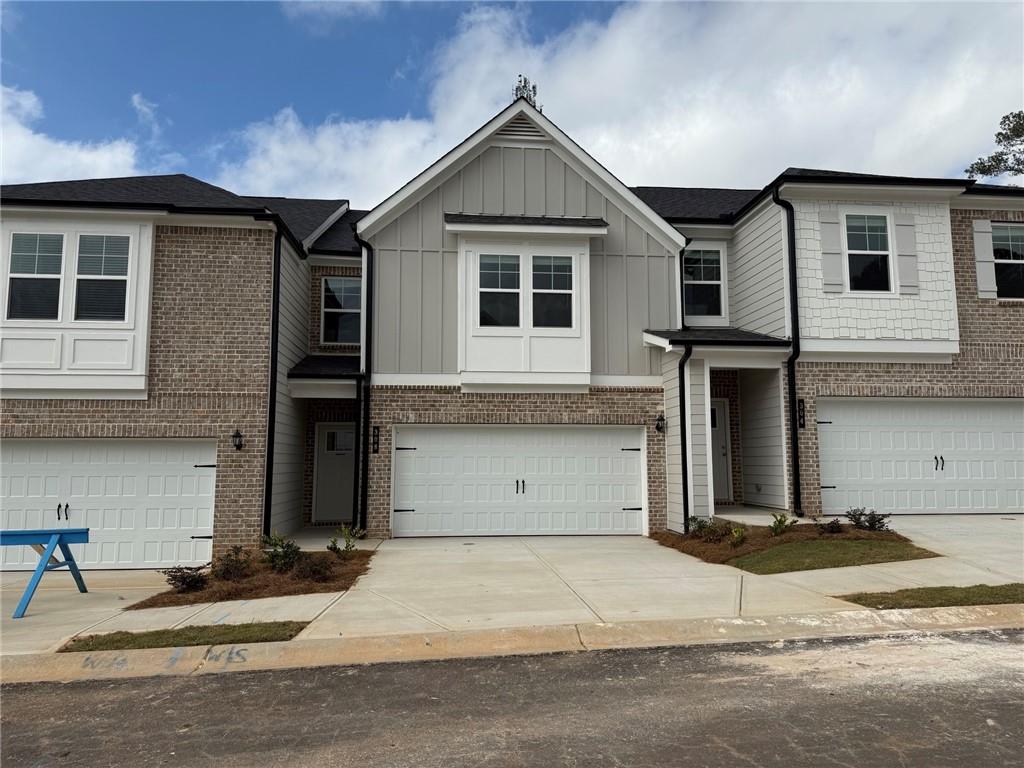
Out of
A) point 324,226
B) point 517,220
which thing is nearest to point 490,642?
point 517,220

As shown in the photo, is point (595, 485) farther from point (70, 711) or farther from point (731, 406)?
point (70, 711)

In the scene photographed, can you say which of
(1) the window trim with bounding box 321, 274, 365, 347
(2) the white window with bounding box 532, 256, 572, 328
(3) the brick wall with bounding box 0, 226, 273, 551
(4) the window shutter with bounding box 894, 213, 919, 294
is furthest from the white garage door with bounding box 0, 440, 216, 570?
(4) the window shutter with bounding box 894, 213, 919, 294

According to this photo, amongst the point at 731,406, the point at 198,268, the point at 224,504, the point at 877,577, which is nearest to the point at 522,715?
the point at 877,577

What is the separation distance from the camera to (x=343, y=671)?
579 centimetres

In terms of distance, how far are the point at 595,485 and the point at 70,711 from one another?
9.81 metres

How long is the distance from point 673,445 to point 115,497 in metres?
10.0

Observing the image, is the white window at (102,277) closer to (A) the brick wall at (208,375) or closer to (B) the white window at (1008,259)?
(A) the brick wall at (208,375)

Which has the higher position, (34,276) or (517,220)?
(517,220)

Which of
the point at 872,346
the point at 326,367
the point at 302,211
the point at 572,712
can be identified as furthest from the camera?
the point at 302,211

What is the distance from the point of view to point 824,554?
9.70m

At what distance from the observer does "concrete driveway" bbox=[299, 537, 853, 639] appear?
7.06m

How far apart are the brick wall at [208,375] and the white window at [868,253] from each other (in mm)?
11013

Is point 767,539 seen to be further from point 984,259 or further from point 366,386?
point 984,259

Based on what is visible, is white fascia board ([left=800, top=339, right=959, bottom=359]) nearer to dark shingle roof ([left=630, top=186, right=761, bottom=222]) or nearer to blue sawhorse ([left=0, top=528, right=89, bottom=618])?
dark shingle roof ([left=630, top=186, right=761, bottom=222])
